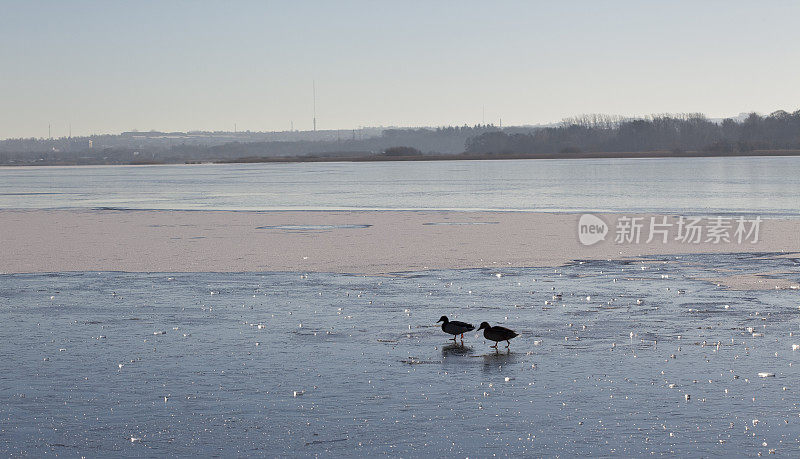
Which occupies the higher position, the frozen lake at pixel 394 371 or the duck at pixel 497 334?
the duck at pixel 497 334

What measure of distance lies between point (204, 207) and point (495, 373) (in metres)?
32.0

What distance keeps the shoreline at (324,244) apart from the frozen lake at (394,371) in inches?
120

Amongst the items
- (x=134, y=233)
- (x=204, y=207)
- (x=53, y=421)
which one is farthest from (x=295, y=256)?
(x=204, y=207)

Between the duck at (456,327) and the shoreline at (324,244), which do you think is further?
the shoreline at (324,244)

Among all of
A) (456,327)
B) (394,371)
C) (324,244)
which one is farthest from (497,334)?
(324,244)

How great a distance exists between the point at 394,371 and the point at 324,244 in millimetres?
13025

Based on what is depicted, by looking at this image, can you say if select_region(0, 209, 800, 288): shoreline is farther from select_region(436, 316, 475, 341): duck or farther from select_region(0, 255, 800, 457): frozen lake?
select_region(436, 316, 475, 341): duck

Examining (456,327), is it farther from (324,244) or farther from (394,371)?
(324,244)

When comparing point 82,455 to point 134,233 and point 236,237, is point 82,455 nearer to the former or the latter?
point 236,237

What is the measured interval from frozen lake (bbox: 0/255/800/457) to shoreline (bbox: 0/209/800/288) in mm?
3043

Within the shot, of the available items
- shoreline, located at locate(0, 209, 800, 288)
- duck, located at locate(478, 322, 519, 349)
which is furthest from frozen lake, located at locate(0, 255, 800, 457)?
shoreline, located at locate(0, 209, 800, 288)

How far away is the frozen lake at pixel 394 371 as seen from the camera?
6.98 m

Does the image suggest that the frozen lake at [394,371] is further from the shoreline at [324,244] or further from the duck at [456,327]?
the shoreline at [324,244]

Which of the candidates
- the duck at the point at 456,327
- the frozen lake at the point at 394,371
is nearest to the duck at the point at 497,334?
the frozen lake at the point at 394,371
